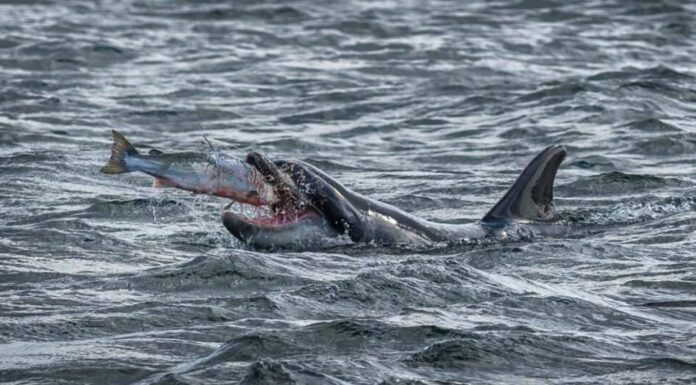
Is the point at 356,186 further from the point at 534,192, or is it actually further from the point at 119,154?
the point at 119,154

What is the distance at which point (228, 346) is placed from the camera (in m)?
8.89

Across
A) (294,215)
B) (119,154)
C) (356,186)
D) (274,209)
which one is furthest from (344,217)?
(356,186)

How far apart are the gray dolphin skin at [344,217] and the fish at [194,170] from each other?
0.11m

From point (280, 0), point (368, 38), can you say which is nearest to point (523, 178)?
point (368, 38)

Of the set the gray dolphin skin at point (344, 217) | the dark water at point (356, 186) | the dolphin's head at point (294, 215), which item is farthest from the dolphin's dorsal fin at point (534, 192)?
the dolphin's head at point (294, 215)

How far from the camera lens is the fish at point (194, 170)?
448 inches

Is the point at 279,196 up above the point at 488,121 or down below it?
above

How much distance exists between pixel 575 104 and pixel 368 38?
294 inches

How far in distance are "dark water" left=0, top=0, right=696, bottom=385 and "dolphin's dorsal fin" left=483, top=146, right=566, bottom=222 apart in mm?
365

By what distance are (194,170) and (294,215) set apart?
0.90m

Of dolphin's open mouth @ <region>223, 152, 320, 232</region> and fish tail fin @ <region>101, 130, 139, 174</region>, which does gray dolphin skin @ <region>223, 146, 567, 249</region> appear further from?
fish tail fin @ <region>101, 130, 139, 174</region>

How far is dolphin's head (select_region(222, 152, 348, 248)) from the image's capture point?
38.3 feet

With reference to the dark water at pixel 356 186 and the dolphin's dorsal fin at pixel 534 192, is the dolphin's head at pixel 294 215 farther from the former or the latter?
the dolphin's dorsal fin at pixel 534 192

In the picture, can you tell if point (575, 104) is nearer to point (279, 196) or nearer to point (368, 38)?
point (368, 38)
